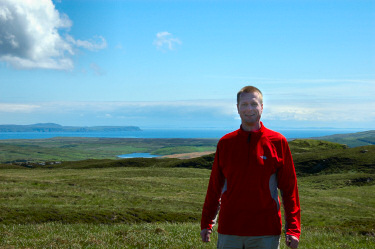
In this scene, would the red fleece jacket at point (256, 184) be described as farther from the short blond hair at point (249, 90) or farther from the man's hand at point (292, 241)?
the short blond hair at point (249, 90)

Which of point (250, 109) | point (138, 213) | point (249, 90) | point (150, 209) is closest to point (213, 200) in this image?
point (250, 109)

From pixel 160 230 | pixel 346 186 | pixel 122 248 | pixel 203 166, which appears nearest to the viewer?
pixel 122 248

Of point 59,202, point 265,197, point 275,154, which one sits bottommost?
point 59,202

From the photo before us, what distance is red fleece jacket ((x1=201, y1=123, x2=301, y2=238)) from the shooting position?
6.04 meters

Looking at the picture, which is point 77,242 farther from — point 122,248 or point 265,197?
point 265,197

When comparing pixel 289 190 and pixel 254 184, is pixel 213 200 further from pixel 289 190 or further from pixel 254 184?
pixel 289 190

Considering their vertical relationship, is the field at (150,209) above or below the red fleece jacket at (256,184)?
below

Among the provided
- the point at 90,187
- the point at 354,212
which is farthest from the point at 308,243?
the point at 90,187

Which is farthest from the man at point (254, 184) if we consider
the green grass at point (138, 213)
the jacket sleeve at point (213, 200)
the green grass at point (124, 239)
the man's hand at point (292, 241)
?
the green grass at point (138, 213)

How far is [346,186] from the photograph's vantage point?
59.6 metres

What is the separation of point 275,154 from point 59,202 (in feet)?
89.7

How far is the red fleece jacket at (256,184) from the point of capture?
6039 mm

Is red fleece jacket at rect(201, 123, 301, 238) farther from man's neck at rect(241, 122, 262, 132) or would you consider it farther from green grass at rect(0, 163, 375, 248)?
green grass at rect(0, 163, 375, 248)

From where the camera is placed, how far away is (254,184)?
6.06 metres
